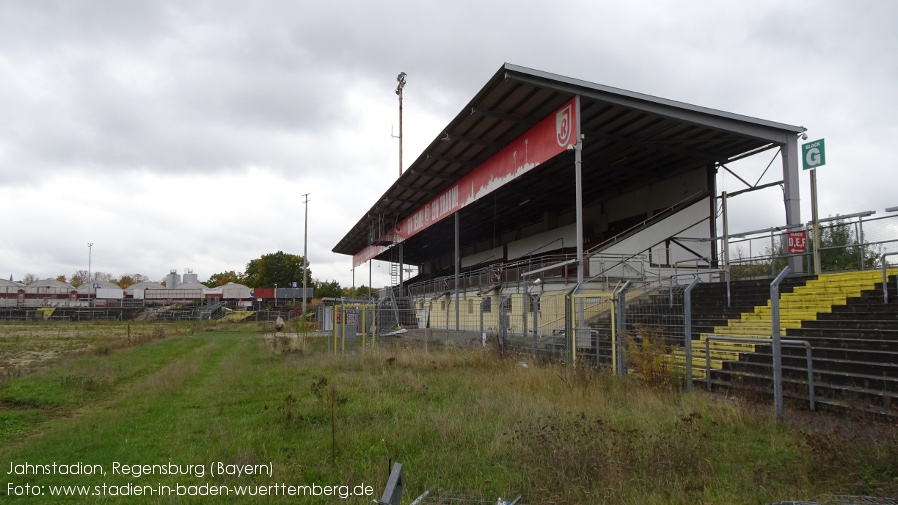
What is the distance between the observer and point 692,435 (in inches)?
257

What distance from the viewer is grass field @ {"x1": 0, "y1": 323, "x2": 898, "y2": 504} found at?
16.9ft

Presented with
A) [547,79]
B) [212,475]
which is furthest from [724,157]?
[212,475]

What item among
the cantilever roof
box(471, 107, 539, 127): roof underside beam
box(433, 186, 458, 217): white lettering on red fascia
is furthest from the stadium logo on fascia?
box(433, 186, 458, 217): white lettering on red fascia

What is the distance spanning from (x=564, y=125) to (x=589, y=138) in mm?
4710

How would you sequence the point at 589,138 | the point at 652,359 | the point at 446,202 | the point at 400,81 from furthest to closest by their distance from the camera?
1. the point at 400,81
2. the point at 446,202
3. the point at 589,138
4. the point at 652,359

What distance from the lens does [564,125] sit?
1862cm

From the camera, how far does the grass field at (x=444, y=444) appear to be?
5148 millimetres

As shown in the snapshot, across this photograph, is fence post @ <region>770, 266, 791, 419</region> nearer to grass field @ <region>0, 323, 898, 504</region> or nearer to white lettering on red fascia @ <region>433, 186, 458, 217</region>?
grass field @ <region>0, 323, 898, 504</region>

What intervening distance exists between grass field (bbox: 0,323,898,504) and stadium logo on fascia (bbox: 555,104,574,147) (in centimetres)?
885

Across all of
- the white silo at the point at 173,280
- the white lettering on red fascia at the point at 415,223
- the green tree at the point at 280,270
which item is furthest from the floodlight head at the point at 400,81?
the white silo at the point at 173,280

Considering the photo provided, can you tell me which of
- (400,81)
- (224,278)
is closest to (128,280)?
(224,278)

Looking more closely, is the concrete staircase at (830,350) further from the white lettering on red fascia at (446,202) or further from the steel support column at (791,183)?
the white lettering on red fascia at (446,202)

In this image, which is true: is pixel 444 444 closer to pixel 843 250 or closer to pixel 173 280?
pixel 843 250

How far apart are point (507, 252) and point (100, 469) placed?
36.6 metres
